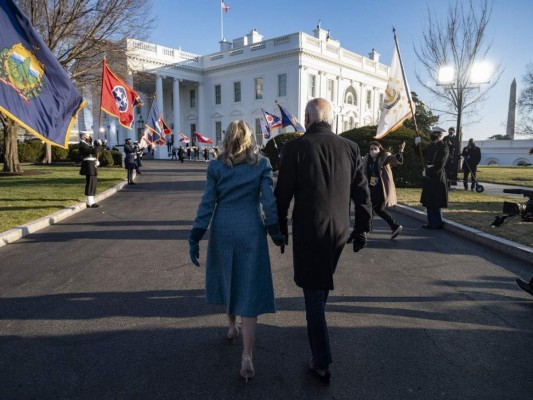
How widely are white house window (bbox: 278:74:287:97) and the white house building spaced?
106 millimetres

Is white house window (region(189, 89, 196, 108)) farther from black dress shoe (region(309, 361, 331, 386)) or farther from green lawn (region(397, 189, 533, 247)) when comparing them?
black dress shoe (region(309, 361, 331, 386))

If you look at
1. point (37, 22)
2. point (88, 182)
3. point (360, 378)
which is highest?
point (37, 22)

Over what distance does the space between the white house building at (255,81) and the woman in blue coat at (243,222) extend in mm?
37533

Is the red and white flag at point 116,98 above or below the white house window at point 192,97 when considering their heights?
below

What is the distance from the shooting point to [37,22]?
17438mm

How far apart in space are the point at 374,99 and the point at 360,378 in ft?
183

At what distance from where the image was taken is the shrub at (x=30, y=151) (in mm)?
31000

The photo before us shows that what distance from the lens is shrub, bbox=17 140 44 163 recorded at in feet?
102

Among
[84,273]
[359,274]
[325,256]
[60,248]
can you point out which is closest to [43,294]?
[84,273]

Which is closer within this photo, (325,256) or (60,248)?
(325,256)

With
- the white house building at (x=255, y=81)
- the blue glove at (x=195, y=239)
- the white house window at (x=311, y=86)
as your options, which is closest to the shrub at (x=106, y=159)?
the white house building at (x=255, y=81)

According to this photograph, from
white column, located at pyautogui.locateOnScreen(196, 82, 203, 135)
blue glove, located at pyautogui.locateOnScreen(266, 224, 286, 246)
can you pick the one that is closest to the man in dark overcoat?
blue glove, located at pyautogui.locateOnScreen(266, 224, 286, 246)

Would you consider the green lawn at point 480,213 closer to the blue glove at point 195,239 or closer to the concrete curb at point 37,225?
the blue glove at point 195,239

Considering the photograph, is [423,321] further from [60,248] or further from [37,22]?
[37,22]
